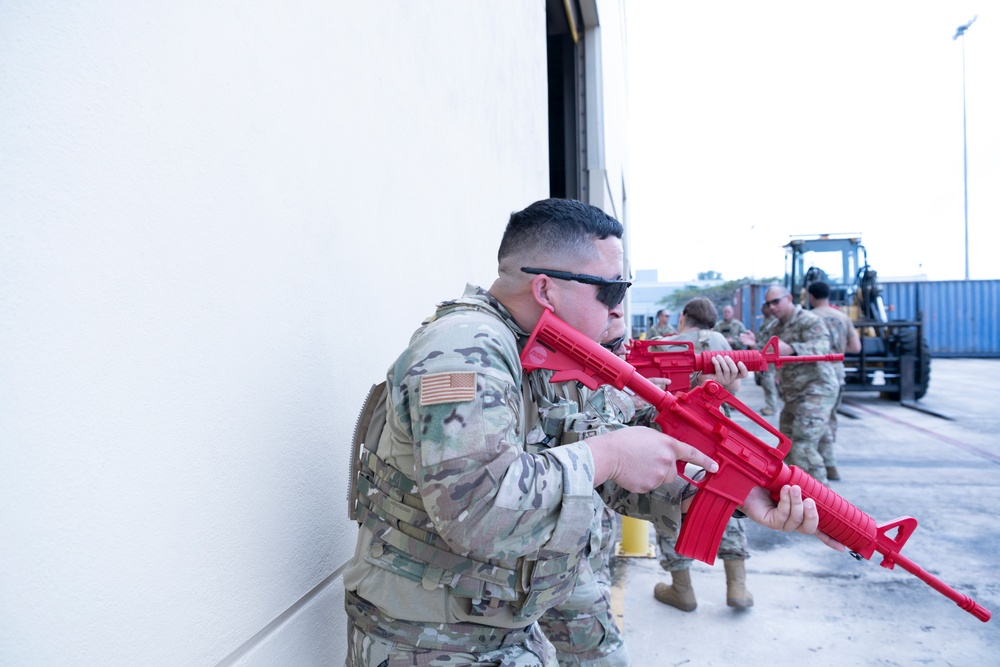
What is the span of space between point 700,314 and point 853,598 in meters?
1.84

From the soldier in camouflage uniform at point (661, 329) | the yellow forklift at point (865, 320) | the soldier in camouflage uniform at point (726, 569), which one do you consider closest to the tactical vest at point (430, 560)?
the soldier in camouflage uniform at point (726, 569)

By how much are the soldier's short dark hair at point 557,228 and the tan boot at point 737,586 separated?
2.70 metres

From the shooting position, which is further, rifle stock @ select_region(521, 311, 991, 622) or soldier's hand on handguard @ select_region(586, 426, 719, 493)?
rifle stock @ select_region(521, 311, 991, 622)

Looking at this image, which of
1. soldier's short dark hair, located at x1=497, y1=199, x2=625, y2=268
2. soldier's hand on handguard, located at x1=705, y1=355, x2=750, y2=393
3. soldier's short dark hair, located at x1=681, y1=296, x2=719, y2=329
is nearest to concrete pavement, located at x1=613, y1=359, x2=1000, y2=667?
soldier's hand on handguard, located at x1=705, y1=355, x2=750, y2=393

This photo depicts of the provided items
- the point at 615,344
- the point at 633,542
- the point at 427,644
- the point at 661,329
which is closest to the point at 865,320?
the point at 661,329

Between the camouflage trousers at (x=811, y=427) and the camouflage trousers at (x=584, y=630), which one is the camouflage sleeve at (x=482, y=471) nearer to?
the camouflage trousers at (x=584, y=630)

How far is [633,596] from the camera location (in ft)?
12.5

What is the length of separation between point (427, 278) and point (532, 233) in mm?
762

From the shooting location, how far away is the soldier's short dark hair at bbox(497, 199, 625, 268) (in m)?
1.46

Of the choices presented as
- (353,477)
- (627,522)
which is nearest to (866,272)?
(627,522)

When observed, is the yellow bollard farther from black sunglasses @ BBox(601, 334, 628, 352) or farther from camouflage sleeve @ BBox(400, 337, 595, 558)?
camouflage sleeve @ BBox(400, 337, 595, 558)

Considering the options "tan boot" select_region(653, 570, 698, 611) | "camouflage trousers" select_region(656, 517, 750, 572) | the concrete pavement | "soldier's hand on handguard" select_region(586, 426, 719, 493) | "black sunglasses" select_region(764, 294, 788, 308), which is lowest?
the concrete pavement

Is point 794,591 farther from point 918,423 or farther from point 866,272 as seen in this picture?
point 866,272

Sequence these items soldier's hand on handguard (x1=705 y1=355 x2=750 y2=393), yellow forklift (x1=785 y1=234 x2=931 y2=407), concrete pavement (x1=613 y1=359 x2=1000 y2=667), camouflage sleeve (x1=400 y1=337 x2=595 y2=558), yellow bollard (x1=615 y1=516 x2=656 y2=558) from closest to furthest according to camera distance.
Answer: camouflage sleeve (x1=400 y1=337 x2=595 y2=558), soldier's hand on handguard (x1=705 y1=355 x2=750 y2=393), concrete pavement (x1=613 y1=359 x2=1000 y2=667), yellow bollard (x1=615 y1=516 x2=656 y2=558), yellow forklift (x1=785 y1=234 x2=931 y2=407)
